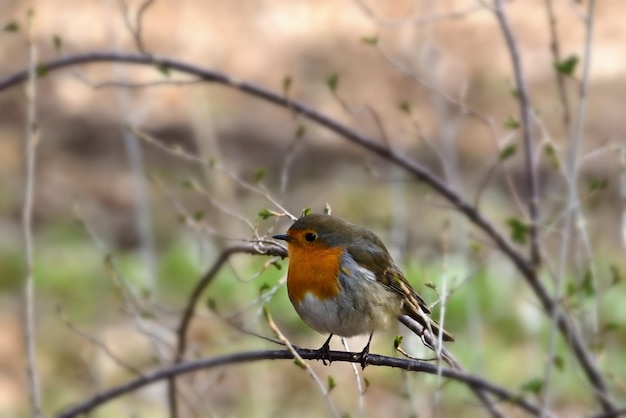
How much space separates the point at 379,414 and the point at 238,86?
3.60 m

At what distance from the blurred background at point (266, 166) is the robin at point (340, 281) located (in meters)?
2.95

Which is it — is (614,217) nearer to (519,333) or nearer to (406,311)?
(519,333)

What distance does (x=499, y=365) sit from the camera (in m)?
7.11

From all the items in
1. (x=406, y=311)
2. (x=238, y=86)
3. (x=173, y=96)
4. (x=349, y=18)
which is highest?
(x=349, y=18)

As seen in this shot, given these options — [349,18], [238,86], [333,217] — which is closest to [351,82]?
[349,18]

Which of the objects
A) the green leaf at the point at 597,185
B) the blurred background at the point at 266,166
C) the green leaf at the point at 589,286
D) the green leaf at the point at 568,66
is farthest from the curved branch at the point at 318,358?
the blurred background at the point at 266,166

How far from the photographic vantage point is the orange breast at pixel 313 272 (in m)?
Answer: 2.79

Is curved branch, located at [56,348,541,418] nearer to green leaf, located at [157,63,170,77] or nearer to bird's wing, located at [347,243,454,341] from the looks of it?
bird's wing, located at [347,243,454,341]

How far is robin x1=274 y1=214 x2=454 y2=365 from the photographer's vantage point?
9.13ft

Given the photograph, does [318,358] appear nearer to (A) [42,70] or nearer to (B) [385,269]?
(B) [385,269]

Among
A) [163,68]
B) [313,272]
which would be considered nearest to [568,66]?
[313,272]

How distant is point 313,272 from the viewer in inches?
111

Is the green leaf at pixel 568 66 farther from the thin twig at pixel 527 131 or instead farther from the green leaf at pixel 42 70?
the green leaf at pixel 42 70

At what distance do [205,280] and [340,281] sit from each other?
783 mm
